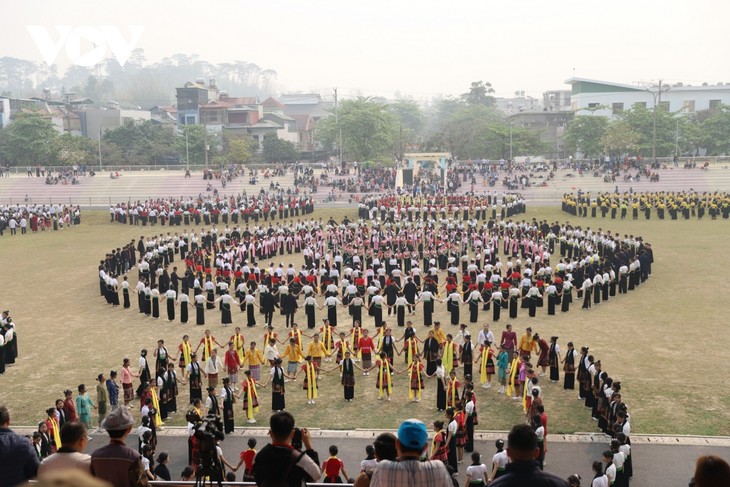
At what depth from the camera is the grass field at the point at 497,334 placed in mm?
10664

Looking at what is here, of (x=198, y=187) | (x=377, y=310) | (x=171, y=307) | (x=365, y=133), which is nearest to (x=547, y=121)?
(x=365, y=133)

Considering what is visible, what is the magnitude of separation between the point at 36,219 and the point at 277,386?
25520mm

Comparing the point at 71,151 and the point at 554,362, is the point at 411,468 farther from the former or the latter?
the point at 71,151

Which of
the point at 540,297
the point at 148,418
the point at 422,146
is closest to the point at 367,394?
the point at 148,418

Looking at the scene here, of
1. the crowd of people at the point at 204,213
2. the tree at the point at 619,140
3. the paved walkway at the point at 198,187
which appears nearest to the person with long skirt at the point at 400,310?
the crowd of people at the point at 204,213

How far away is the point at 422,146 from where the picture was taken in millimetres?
59062

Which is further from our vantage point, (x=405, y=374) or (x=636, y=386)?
(x=405, y=374)

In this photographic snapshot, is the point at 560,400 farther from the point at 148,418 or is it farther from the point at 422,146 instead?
the point at 422,146

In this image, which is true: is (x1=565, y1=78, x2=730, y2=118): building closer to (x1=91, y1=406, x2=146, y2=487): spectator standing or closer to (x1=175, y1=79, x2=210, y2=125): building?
(x1=175, y1=79, x2=210, y2=125): building

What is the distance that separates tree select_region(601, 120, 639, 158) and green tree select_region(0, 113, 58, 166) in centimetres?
3874

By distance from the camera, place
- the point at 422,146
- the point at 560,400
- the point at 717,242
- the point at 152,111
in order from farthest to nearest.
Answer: the point at 152,111 → the point at 422,146 → the point at 717,242 → the point at 560,400

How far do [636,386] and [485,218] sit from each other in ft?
73.0

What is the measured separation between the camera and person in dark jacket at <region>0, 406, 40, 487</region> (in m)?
3.80

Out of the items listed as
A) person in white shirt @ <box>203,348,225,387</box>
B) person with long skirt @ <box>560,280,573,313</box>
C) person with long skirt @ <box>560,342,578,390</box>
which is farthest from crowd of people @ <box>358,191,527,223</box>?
person in white shirt @ <box>203,348,225,387</box>
